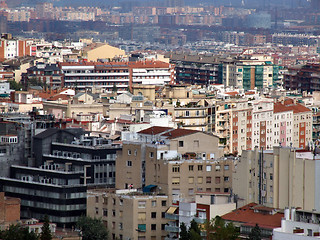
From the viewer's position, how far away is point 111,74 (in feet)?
382

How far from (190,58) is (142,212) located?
88654 mm

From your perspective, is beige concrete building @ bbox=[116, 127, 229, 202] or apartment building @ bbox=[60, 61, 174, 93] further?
apartment building @ bbox=[60, 61, 174, 93]

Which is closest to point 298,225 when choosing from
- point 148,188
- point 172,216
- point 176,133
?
point 172,216

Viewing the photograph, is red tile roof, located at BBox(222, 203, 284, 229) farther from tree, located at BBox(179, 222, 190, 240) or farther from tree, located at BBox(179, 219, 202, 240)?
tree, located at BBox(179, 222, 190, 240)

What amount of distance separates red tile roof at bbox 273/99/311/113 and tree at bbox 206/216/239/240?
34.3 m

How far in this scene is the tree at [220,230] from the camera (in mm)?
43656

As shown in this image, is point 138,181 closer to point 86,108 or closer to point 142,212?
point 142,212

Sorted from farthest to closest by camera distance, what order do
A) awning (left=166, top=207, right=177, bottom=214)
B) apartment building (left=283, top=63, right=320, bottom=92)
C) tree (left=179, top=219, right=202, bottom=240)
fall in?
apartment building (left=283, top=63, right=320, bottom=92)
awning (left=166, top=207, right=177, bottom=214)
tree (left=179, top=219, right=202, bottom=240)

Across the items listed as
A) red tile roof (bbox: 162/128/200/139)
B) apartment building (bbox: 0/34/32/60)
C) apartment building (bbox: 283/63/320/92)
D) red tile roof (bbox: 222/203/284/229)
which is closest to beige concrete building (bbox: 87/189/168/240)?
red tile roof (bbox: 222/203/284/229)

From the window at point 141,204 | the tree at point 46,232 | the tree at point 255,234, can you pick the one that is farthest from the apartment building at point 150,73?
the tree at point 255,234

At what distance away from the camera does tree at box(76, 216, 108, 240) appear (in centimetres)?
4841

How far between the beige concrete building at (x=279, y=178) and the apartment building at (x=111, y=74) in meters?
64.2

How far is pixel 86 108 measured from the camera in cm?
7512

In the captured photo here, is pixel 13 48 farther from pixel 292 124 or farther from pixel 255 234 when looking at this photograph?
pixel 255 234
